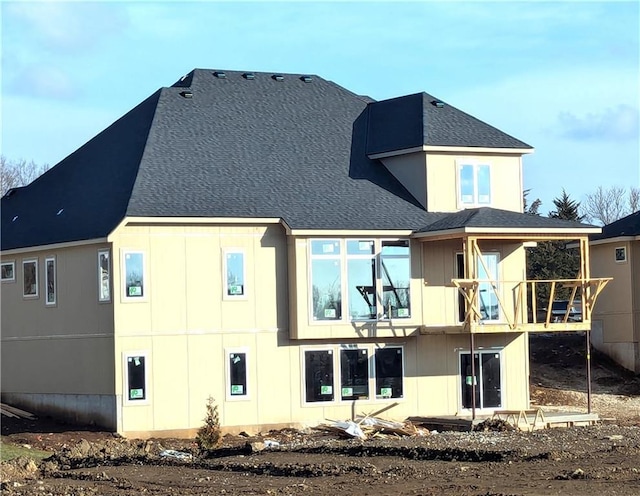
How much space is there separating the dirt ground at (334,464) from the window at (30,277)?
12.9 ft

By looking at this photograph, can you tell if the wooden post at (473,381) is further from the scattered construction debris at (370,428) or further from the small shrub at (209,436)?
the small shrub at (209,436)

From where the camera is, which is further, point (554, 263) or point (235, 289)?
point (554, 263)

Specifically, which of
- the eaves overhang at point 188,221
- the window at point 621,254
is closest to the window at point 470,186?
the eaves overhang at point 188,221

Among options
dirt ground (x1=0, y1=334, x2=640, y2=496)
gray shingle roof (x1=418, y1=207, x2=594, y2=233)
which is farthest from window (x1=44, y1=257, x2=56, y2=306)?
gray shingle roof (x1=418, y1=207, x2=594, y2=233)

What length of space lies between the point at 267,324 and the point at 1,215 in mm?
10714

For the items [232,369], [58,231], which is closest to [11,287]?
[58,231]

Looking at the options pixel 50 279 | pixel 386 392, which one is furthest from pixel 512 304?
pixel 50 279

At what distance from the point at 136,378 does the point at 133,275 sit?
8.52ft

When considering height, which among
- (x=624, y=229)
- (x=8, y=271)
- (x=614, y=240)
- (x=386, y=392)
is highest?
(x=624, y=229)

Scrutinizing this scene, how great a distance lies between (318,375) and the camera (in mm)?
33438

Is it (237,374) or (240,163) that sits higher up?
(240,163)

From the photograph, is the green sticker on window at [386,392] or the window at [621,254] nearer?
the green sticker on window at [386,392]

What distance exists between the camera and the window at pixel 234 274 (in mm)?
32750

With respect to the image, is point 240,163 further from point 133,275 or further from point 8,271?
point 8,271
